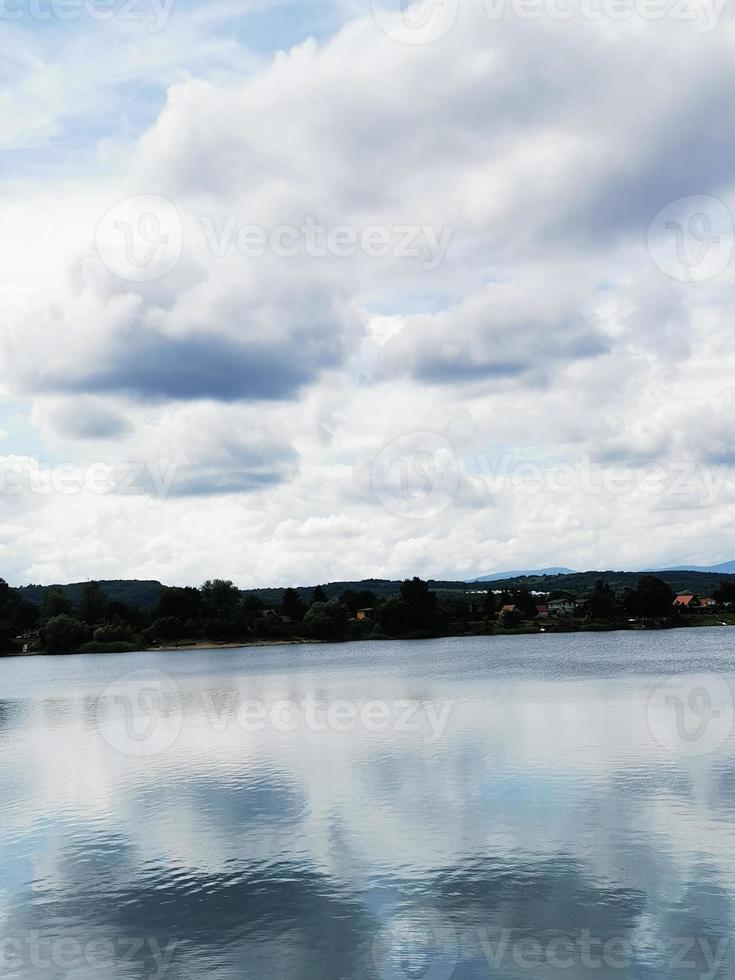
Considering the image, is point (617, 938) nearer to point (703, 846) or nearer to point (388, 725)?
point (703, 846)

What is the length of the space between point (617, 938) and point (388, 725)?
46.8 m

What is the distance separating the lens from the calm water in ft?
90.3

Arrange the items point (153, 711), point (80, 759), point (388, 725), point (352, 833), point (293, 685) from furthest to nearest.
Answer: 1. point (293, 685)
2. point (153, 711)
3. point (388, 725)
4. point (80, 759)
5. point (352, 833)

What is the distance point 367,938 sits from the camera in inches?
1110

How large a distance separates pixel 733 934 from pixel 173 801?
3106cm

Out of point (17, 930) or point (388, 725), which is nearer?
point (17, 930)

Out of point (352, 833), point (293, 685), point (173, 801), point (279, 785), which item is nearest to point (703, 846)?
point (352, 833)

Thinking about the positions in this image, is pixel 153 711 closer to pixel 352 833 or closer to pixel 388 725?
pixel 388 725

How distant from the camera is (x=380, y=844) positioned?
38.0 m

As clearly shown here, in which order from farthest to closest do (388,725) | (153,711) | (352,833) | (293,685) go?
(293,685)
(153,711)
(388,725)
(352,833)

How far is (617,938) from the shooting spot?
27.4m

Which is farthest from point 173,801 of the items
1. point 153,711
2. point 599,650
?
point 599,650

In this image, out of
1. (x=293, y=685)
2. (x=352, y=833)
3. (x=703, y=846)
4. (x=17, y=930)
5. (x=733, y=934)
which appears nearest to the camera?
(x=733, y=934)

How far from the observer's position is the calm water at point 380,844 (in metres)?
27.5
